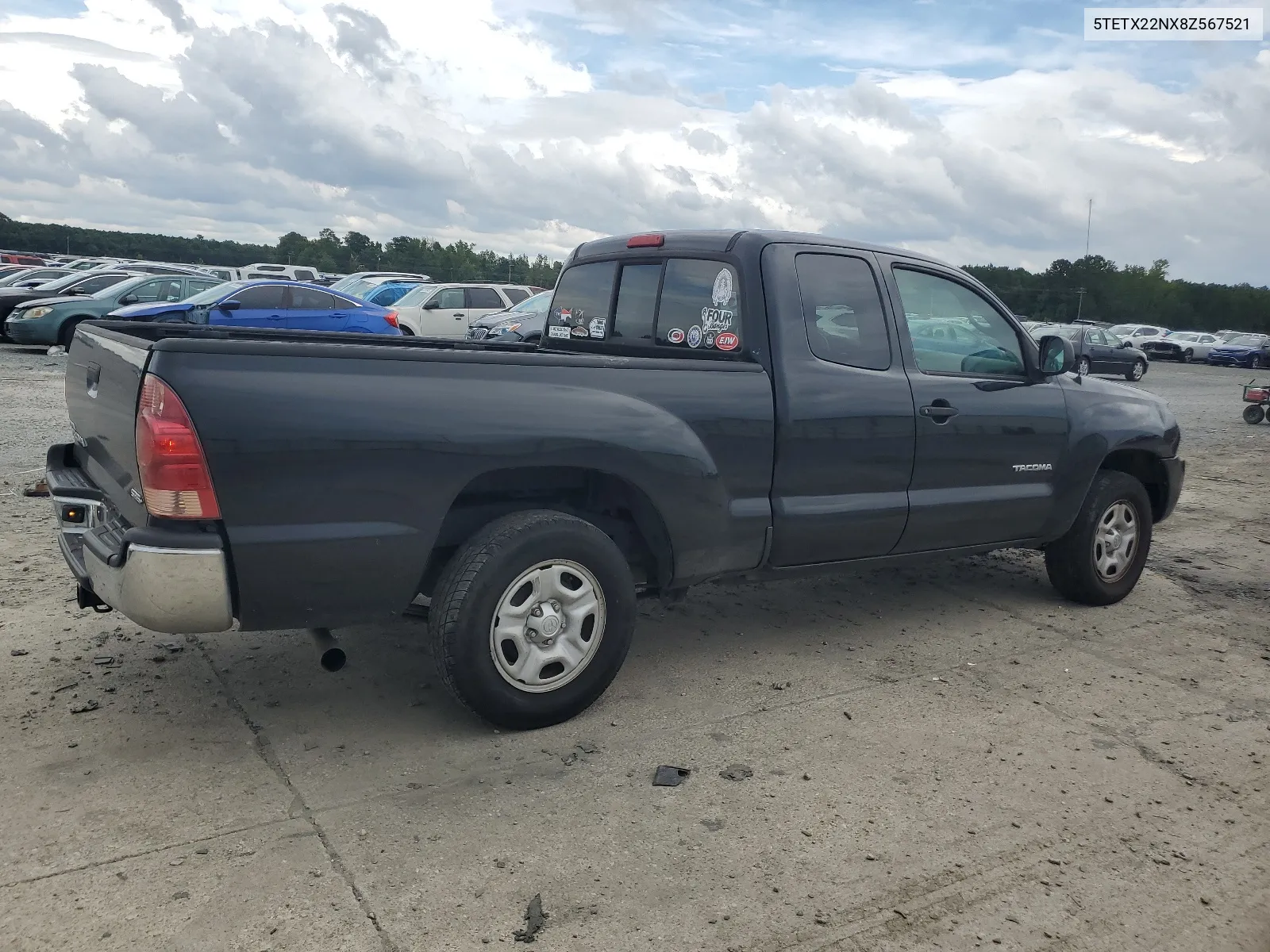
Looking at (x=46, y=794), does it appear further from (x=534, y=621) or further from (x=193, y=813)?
(x=534, y=621)

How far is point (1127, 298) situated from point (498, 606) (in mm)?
71059

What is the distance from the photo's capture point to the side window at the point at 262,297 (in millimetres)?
17453

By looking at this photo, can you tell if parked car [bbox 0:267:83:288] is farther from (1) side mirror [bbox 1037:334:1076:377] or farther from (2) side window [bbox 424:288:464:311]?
(1) side mirror [bbox 1037:334:1076:377]

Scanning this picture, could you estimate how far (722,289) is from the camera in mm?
4648

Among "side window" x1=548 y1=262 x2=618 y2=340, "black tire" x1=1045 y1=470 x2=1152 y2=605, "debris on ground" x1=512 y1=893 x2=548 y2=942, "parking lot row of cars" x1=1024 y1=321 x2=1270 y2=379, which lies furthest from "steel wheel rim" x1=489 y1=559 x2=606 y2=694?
"parking lot row of cars" x1=1024 y1=321 x2=1270 y2=379

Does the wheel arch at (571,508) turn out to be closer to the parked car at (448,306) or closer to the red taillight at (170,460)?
the red taillight at (170,460)

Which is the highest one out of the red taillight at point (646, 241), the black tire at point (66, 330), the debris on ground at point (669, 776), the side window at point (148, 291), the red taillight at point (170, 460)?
the red taillight at point (646, 241)

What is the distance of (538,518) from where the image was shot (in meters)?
3.86

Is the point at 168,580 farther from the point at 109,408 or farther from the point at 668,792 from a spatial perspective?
the point at 668,792

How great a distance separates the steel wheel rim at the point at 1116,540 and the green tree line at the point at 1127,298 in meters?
57.6

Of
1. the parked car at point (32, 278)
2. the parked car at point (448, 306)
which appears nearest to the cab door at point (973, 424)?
the parked car at point (448, 306)

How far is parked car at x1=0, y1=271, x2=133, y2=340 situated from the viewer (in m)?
20.5

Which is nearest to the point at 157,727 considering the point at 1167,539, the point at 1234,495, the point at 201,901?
the point at 201,901

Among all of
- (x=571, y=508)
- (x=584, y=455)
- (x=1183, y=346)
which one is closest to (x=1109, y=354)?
(x=1183, y=346)
